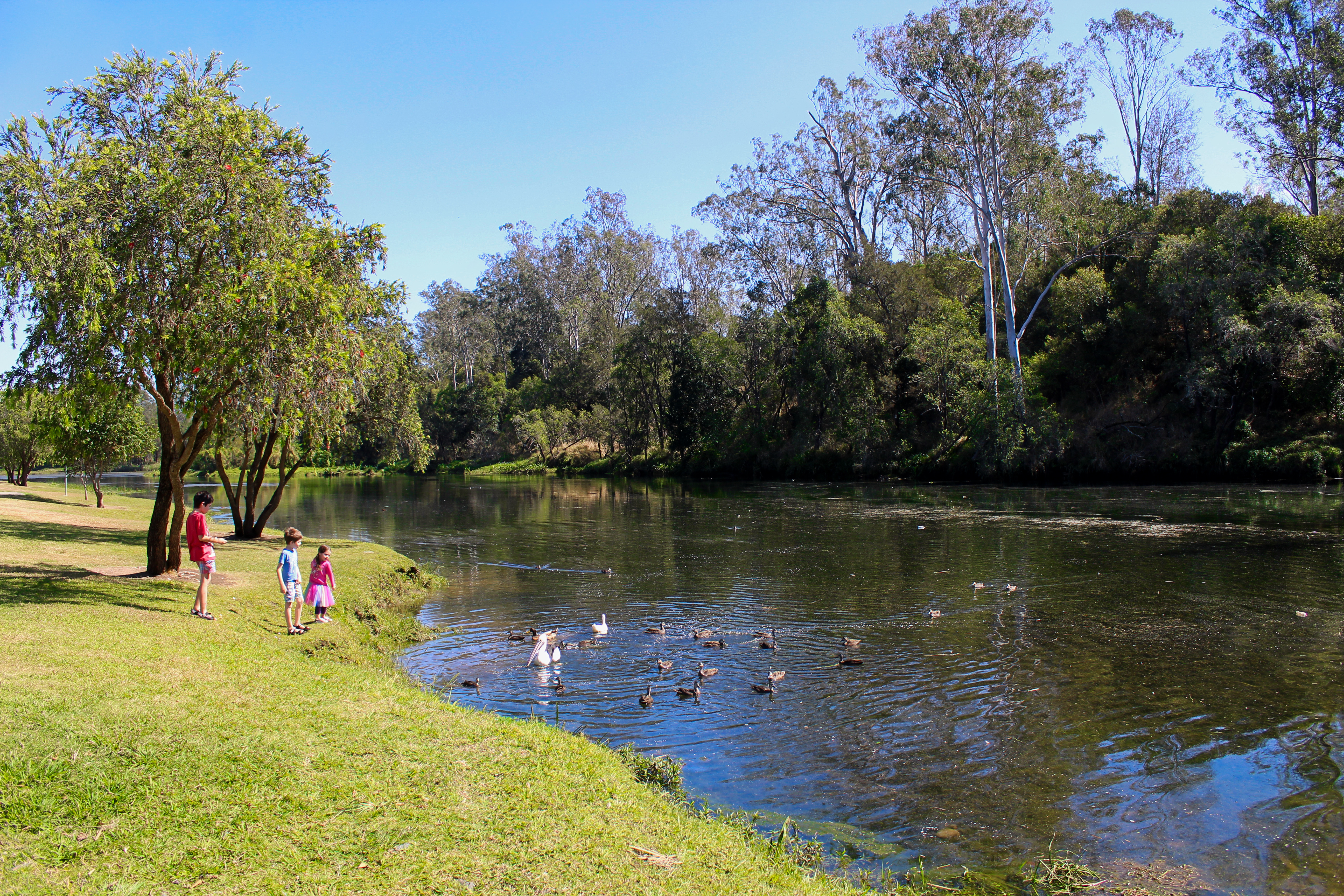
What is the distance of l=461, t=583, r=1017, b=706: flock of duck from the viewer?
12.9 metres

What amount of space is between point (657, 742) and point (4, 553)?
16.4m

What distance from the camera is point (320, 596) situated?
14656 millimetres

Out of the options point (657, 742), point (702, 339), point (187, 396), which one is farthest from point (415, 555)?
point (702, 339)

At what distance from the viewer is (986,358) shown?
56.3m

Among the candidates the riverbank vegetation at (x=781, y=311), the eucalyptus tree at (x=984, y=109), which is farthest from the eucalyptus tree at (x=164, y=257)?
the eucalyptus tree at (x=984, y=109)

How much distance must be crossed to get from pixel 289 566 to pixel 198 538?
5.52 ft

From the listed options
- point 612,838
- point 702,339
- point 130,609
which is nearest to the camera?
point 612,838

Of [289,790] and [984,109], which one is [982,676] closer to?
[289,790]

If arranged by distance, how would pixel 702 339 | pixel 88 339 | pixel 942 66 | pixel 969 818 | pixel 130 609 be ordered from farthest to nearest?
pixel 702 339 → pixel 942 66 → pixel 88 339 → pixel 130 609 → pixel 969 818

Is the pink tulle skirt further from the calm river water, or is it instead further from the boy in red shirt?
the calm river water

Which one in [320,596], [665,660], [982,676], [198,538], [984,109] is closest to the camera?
[982,676]

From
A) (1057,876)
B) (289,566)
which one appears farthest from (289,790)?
(289,566)

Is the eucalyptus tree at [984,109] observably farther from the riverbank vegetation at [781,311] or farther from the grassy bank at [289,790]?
the grassy bank at [289,790]

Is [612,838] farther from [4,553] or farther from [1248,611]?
[4,553]
